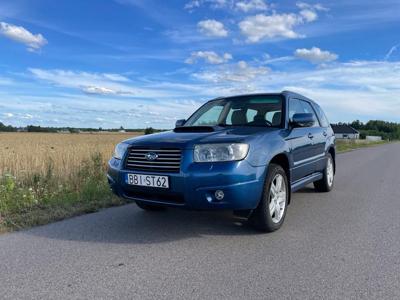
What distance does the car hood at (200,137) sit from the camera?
13.8 ft

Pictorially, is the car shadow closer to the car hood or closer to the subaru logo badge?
the subaru logo badge

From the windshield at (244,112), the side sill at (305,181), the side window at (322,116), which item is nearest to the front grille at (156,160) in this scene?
the windshield at (244,112)

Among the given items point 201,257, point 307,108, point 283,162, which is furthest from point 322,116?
point 201,257

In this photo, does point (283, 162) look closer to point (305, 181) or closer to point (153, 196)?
point (305, 181)

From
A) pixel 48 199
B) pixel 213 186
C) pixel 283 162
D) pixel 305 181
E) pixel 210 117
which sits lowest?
pixel 48 199

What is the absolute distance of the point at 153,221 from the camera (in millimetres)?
5180

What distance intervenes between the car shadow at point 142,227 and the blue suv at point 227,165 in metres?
0.36

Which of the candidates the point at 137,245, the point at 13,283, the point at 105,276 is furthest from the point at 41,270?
the point at 137,245

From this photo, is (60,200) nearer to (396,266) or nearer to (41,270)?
(41,270)

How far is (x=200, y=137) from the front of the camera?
14.3ft

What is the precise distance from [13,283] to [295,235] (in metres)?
2.97

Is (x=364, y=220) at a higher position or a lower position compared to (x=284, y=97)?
lower

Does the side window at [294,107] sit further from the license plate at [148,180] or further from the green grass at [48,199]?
the green grass at [48,199]

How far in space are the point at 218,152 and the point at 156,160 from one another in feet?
2.33
